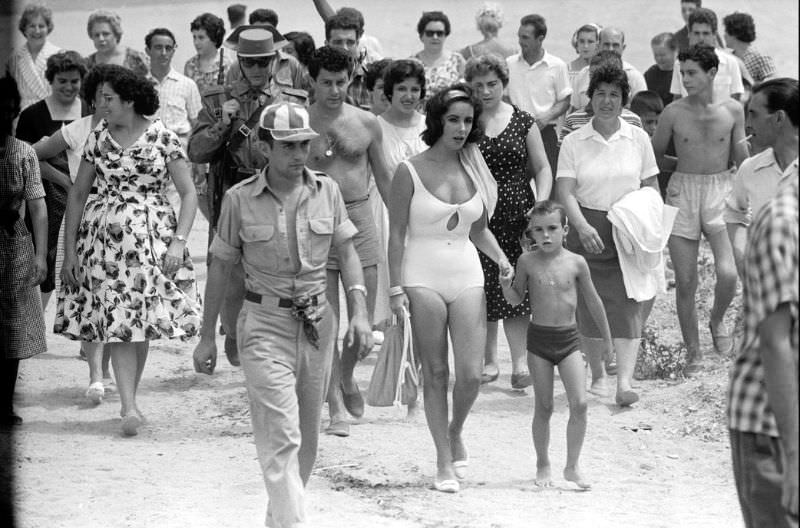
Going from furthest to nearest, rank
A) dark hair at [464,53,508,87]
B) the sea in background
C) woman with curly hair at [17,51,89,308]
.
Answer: the sea in background
woman with curly hair at [17,51,89,308]
dark hair at [464,53,508,87]

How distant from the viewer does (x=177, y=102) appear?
12.3 m

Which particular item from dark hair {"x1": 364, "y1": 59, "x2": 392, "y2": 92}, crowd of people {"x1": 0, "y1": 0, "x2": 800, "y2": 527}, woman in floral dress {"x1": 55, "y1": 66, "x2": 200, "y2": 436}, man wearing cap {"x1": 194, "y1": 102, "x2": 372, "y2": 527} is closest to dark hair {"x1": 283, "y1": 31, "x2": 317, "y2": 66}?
crowd of people {"x1": 0, "y1": 0, "x2": 800, "y2": 527}

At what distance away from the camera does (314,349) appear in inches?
245

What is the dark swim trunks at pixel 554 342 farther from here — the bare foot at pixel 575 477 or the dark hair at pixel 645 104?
the dark hair at pixel 645 104

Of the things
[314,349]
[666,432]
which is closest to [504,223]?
[666,432]

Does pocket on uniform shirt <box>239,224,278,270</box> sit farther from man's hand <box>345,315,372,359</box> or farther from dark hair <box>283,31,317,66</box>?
dark hair <box>283,31,317,66</box>

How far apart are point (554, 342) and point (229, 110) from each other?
2544 mm

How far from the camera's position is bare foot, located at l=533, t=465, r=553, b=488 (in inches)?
296

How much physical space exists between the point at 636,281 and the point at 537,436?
6.91ft

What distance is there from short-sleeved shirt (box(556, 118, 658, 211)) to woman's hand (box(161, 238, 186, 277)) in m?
2.60

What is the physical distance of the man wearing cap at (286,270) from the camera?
6164 mm

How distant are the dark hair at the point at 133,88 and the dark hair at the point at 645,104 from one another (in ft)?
13.4

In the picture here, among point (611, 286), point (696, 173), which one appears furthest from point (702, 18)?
point (611, 286)

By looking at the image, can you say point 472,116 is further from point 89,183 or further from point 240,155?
point 89,183
